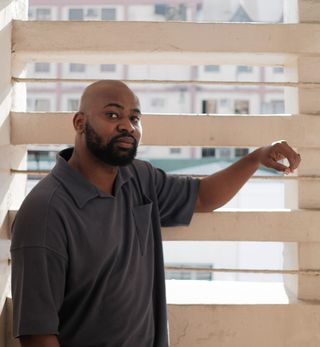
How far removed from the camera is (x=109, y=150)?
1.13 metres

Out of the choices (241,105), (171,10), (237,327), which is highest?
(241,105)

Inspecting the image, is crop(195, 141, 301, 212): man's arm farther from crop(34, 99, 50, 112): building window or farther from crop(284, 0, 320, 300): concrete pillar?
crop(34, 99, 50, 112): building window

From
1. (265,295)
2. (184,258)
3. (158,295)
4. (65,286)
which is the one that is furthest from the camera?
(184,258)

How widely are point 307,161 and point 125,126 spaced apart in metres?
0.57

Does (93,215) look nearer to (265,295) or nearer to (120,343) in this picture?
(120,343)

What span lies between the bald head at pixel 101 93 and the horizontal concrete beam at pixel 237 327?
575mm

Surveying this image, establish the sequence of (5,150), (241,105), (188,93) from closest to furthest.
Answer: (5,150), (188,93), (241,105)

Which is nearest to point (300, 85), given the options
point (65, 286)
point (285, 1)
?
point (285, 1)

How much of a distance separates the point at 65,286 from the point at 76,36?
70cm

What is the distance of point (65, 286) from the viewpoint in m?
1.08

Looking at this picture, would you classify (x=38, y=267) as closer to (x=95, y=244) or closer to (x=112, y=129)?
(x=95, y=244)

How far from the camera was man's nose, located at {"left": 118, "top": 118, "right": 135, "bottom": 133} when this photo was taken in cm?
115

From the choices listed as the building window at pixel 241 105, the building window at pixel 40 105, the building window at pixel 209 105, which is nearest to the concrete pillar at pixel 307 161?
the building window at pixel 40 105

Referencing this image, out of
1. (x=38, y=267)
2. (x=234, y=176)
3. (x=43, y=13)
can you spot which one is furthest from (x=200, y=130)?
(x=43, y=13)
